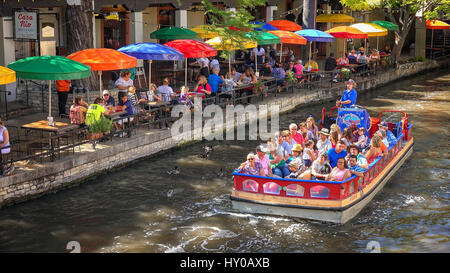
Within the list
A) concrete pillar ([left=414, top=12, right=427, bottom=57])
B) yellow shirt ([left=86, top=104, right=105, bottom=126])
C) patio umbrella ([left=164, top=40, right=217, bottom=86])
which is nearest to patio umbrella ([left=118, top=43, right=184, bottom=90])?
patio umbrella ([left=164, top=40, right=217, bottom=86])

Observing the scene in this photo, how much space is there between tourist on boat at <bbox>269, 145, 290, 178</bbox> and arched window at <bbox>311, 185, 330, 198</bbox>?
1.04 meters

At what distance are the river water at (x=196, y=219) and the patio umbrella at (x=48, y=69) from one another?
2724 mm

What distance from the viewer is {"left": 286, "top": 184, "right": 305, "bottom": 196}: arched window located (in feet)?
44.3

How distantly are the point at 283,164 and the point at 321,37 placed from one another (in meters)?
14.7

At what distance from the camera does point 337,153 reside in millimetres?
14539

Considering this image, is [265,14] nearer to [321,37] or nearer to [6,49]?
[321,37]

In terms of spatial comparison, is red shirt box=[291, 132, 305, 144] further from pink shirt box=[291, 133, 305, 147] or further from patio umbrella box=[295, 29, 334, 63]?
patio umbrella box=[295, 29, 334, 63]

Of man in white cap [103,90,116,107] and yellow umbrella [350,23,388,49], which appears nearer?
man in white cap [103,90,116,107]

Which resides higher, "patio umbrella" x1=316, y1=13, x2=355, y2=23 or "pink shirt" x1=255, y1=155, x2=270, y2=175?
"patio umbrella" x1=316, y1=13, x2=355, y2=23

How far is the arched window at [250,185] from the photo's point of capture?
13.8m

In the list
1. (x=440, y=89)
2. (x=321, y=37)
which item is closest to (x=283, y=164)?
(x=321, y=37)

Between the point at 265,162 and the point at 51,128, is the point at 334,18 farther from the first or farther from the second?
the point at 265,162

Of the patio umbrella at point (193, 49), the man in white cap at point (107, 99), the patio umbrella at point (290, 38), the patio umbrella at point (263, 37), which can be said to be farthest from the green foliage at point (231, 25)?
the man in white cap at point (107, 99)

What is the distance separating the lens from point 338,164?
1347 cm
